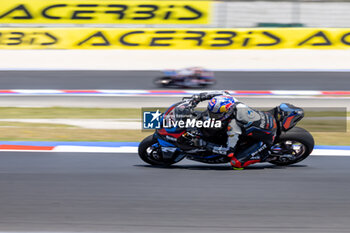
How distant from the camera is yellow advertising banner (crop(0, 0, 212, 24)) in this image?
23.3m

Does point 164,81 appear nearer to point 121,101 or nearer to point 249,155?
point 121,101

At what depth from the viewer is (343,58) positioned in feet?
63.9

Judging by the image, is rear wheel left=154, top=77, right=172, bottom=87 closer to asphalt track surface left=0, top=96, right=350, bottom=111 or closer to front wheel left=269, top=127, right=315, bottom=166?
asphalt track surface left=0, top=96, right=350, bottom=111

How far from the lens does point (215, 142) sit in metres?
7.76

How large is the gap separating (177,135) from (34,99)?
697 centimetres

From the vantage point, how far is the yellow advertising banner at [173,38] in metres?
20.4

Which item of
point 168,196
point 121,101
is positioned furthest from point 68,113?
point 168,196

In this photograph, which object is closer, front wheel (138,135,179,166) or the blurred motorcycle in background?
front wheel (138,135,179,166)

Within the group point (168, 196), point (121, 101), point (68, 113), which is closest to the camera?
point (168, 196)

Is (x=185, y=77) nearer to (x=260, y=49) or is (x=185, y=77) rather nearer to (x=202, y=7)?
(x=260, y=49)

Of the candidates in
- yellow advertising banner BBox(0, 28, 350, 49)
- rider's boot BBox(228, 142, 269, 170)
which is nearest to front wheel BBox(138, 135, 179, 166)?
rider's boot BBox(228, 142, 269, 170)

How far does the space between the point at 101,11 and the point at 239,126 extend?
57.0 feet

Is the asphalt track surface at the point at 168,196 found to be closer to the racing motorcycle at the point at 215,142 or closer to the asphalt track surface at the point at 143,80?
the racing motorcycle at the point at 215,142

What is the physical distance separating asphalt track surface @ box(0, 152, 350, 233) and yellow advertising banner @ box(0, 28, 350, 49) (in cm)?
A: 1221
